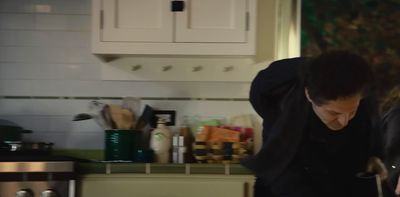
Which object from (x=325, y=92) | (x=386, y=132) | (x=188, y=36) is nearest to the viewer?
(x=325, y=92)

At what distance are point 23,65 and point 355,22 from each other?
5.12 feet

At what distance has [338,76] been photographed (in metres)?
1.61

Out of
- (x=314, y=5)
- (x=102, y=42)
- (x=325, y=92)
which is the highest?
(x=314, y=5)

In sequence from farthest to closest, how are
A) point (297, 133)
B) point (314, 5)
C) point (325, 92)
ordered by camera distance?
point (314, 5), point (297, 133), point (325, 92)

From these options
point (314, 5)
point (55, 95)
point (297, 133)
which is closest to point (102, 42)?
point (55, 95)

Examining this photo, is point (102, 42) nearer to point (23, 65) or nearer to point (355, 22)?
point (23, 65)

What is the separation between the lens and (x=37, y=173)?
244 cm

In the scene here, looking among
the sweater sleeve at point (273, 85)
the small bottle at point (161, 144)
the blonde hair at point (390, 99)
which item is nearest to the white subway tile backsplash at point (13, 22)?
the small bottle at point (161, 144)

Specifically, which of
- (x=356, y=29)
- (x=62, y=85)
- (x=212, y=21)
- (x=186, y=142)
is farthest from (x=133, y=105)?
(x=356, y=29)

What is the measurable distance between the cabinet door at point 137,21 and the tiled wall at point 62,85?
34 centimetres

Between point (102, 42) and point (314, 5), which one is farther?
point (314, 5)

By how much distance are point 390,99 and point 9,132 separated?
1.68 meters

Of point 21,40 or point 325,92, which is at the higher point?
point 21,40

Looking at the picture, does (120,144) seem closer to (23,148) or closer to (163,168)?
(163,168)
